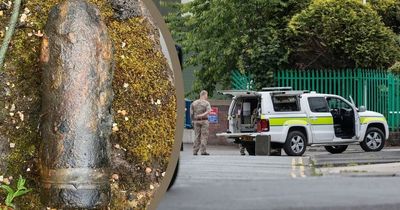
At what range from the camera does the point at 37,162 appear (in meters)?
1.60

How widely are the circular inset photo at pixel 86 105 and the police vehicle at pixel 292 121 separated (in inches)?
611

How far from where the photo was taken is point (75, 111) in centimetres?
150

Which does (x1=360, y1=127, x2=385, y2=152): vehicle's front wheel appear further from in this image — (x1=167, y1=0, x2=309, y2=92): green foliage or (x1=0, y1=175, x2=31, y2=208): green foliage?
(x1=0, y1=175, x2=31, y2=208): green foliage

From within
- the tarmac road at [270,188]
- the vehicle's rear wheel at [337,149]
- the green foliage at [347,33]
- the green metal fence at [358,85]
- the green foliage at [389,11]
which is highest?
the green foliage at [389,11]

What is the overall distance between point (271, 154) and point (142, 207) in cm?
1612

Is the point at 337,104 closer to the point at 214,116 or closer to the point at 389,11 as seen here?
the point at 214,116

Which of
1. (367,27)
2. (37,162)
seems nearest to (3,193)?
(37,162)

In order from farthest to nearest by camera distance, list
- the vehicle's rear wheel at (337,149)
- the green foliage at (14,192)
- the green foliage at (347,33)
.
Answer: the green foliage at (347,33) → the vehicle's rear wheel at (337,149) → the green foliage at (14,192)

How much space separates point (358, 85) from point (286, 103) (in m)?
4.79

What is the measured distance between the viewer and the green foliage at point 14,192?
62.7 inches

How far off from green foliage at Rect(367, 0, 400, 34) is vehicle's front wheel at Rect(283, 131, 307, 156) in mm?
7195

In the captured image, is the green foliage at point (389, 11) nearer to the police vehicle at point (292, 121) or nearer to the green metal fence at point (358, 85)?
the green metal fence at point (358, 85)

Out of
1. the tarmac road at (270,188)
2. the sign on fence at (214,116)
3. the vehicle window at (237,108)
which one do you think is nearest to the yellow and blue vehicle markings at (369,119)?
the vehicle window at (237,108)

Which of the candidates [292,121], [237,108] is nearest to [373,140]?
[292,121]
